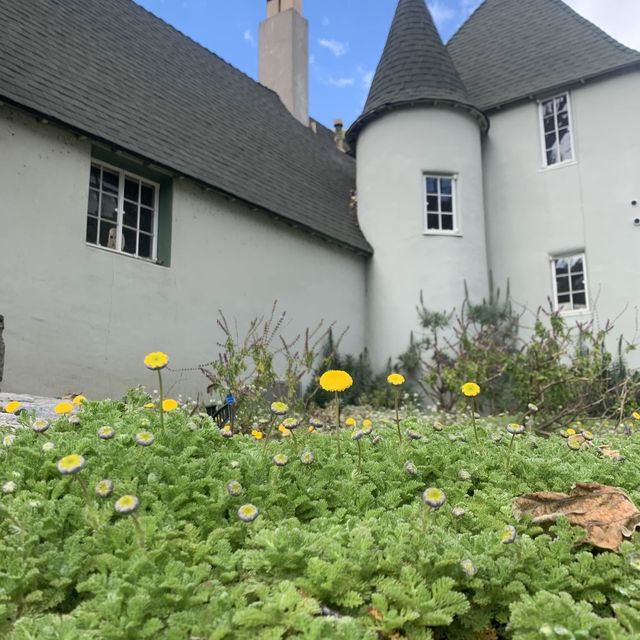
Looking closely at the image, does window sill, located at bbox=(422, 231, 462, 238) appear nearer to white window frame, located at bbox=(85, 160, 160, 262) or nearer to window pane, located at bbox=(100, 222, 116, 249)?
white window frame, located at bbox=(85, 160, 160, 262)

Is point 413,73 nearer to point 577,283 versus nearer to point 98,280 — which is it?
point 577,283

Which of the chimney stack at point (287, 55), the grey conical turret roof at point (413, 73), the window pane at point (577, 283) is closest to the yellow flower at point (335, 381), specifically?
the window pane at point (577, 283)

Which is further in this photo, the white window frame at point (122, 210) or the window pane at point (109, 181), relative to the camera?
the window pane at point (109, 181)

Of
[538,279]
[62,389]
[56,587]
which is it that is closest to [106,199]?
[62,389]

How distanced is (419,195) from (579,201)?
3.42m

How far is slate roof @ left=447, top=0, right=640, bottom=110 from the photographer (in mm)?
12680

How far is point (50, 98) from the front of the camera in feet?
26.2

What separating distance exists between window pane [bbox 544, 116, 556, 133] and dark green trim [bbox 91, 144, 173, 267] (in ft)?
28.6

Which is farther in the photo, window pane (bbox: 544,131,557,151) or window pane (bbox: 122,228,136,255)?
window pane (bbox: 544,131,557,151)

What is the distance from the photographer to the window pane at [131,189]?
9234 millimetres

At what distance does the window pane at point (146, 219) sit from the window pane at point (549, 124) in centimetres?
912

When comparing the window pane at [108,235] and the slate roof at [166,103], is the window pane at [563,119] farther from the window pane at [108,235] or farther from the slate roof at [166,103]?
the window pane at [108,235]

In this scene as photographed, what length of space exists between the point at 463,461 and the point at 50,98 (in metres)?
7.70

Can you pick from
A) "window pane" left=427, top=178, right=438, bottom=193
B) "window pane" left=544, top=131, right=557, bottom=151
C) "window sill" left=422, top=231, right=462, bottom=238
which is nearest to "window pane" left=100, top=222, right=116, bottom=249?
"window sill" left=422, top=231, right=462, bottom=238
